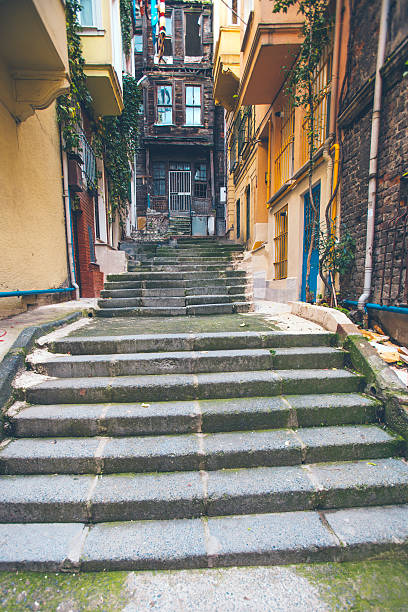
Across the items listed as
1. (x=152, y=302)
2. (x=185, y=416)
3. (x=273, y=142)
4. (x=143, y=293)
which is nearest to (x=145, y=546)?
(x=185, y=416)

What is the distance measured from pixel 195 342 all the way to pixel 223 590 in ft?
6.80

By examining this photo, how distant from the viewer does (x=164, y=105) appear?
1708 centimetres

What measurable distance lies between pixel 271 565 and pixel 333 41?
291 inches

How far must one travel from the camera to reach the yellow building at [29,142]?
356 cm

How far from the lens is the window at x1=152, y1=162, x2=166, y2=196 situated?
17.7 meters

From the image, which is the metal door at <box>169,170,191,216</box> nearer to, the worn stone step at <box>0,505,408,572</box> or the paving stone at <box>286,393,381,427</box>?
the paving stone at <box>286,393,381,427</box>

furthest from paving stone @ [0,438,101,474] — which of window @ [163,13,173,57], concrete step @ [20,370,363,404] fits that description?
window @ [163,13,173,57]

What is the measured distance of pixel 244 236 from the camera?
1198 centimetres

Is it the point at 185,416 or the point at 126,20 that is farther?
the point at 126,20

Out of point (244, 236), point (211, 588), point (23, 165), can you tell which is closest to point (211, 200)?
point (244, 236)

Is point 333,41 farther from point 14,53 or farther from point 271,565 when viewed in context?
point 271,565

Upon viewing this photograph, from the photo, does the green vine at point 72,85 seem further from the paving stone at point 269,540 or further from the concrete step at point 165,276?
the paving stone at point 269,540

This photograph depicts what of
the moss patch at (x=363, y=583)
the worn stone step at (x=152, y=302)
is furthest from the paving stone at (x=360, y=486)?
the worn stone step at (x=152, y=302)

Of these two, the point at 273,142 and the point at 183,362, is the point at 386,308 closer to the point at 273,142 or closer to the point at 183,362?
the point at 183,362
